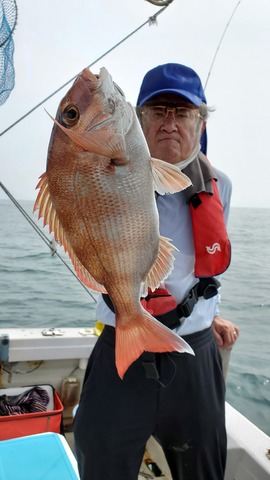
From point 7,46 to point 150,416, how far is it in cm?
292

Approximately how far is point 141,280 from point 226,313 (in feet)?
32.0

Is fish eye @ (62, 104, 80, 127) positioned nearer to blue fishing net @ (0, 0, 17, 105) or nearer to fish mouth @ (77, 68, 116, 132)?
fish mouth @ (77, 68, 116, 132)

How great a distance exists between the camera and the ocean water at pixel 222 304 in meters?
7.37

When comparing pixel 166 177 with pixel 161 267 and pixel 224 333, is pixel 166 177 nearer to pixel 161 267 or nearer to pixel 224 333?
pixel 161 267

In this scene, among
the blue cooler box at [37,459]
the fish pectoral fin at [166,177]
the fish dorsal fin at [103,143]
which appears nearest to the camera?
the fish dorsal fin at [103,143]

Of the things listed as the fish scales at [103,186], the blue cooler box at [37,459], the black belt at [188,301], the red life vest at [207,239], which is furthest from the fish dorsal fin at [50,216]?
the blue cooler box at [37,459]

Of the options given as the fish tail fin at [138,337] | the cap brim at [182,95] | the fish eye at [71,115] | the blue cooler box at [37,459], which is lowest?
the blue cooler box at [37,459]

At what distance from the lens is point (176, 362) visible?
2.09 meters

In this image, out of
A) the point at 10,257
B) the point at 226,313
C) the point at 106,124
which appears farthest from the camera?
the point at 10,257

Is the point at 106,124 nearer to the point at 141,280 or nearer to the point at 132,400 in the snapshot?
the point at 141,280

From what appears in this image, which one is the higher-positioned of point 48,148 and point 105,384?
point 48,148

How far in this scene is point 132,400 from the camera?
80.7 inches

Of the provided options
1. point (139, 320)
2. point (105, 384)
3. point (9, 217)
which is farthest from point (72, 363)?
point (9, 217)

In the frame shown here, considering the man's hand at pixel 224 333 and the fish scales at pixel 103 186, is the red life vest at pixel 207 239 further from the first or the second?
the fish scales at pixel 103 186
